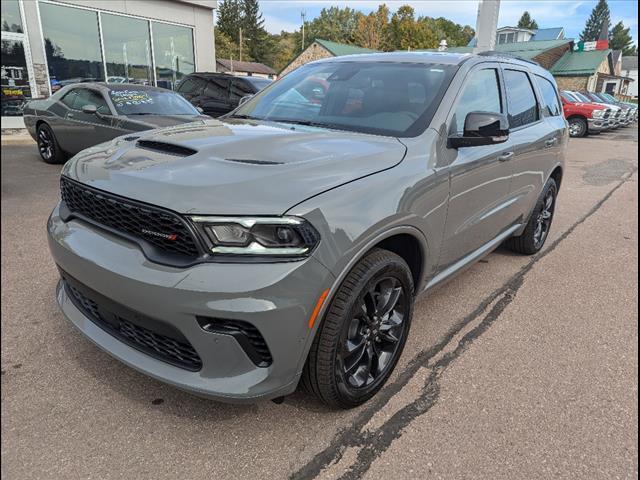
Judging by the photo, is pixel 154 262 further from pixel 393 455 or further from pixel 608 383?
pixel 608 383

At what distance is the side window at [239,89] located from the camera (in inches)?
434

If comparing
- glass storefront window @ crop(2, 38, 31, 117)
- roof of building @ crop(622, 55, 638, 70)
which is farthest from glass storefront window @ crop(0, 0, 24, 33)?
roof of building @ crop(622, 55, 638, 70)

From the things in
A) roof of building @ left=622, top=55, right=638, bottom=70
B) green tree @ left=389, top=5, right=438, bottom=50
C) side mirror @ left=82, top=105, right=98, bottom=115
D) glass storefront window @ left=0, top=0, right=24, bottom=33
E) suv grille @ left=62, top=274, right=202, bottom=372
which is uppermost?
green tree @ left=389, top=5, right=438, bottom=50

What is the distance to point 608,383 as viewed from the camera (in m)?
2.77

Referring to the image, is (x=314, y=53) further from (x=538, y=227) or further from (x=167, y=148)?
(x=167, y=148)

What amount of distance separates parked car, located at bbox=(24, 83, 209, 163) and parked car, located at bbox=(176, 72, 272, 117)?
2973 mm

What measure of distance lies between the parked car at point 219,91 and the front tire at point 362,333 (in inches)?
366

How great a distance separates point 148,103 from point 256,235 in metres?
6.66

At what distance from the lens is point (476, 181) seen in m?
3.04

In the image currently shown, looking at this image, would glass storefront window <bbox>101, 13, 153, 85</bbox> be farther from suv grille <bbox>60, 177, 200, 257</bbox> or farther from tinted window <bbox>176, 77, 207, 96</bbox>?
suv grille <bbox>60, 177, 200, 257</bbox>

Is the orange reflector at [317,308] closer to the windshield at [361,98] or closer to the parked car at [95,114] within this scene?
the windshield at [361,98]

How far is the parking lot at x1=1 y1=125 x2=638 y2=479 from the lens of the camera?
2.05m

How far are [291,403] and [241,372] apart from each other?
638mm

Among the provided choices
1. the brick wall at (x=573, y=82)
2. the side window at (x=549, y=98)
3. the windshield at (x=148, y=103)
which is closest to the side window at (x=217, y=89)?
the windshield at (x=148, y=103)
